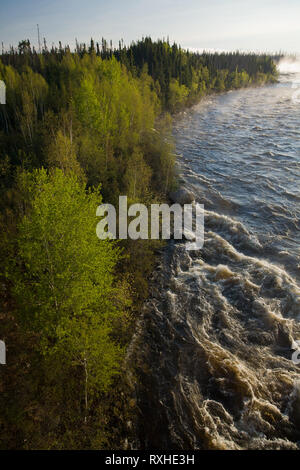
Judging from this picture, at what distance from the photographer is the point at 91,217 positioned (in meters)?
17.5

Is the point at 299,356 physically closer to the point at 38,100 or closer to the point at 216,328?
the point at 216,328

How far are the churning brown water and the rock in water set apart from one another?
78.4 inches

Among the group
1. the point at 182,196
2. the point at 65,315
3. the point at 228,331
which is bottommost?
the point at 228,331

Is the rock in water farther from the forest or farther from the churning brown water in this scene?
the forest

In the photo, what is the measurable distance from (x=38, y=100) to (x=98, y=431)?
201ft

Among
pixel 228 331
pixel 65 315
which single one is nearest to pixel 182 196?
pixel 228 331

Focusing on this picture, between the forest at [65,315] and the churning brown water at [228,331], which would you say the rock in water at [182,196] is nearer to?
the churning brown water at [228,331]

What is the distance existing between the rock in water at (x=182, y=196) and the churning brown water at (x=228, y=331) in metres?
1.99

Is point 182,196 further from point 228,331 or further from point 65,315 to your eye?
point 65,315

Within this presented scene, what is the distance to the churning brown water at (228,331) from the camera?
49.6ft

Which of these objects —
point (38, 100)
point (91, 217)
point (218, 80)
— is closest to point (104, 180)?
point (91, 217)

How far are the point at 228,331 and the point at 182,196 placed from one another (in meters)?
21.7

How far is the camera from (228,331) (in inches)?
802

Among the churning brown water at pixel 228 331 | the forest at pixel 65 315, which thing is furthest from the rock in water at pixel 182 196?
the forest at pixel 65 315
